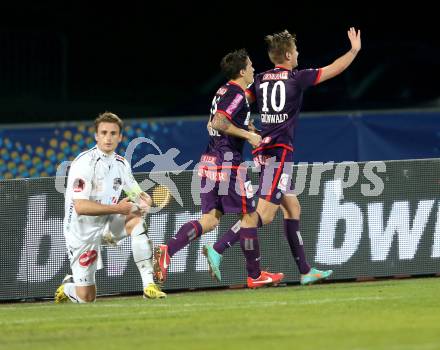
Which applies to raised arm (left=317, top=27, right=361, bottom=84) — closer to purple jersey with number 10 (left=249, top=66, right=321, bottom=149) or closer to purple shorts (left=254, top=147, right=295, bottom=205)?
purple jersey with number 10 (left=249, top=66, right=321, bottom=149)

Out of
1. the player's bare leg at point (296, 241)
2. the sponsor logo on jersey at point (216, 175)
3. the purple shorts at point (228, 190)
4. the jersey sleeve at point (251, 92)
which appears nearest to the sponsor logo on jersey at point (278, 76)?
the jersey sleeve at point (251, 92)

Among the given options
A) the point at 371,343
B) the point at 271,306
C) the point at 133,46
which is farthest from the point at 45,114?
the point at 371,343

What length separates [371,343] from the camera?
34.6 feet

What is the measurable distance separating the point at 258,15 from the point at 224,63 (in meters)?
19.0

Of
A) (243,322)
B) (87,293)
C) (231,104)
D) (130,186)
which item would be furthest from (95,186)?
(243,322)

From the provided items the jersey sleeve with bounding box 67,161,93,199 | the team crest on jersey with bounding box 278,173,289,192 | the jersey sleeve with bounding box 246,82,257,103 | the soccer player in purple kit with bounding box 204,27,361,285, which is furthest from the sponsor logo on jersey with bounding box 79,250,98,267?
the jersey sleeve with bounding box 246,82,257,103

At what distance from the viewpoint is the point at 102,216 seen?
1372 centimetres

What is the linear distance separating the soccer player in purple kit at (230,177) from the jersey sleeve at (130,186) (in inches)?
31.8

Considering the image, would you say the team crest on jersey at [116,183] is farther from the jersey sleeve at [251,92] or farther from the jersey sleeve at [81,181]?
the jersey sleeve at [251,92]

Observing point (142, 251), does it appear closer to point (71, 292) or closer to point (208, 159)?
point (71, 292)

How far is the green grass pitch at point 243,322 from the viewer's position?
10.8 metres

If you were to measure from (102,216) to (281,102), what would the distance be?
212cm

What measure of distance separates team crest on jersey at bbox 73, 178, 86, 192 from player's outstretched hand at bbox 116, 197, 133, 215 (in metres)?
0.35

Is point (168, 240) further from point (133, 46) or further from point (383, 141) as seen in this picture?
point (133, 46)
